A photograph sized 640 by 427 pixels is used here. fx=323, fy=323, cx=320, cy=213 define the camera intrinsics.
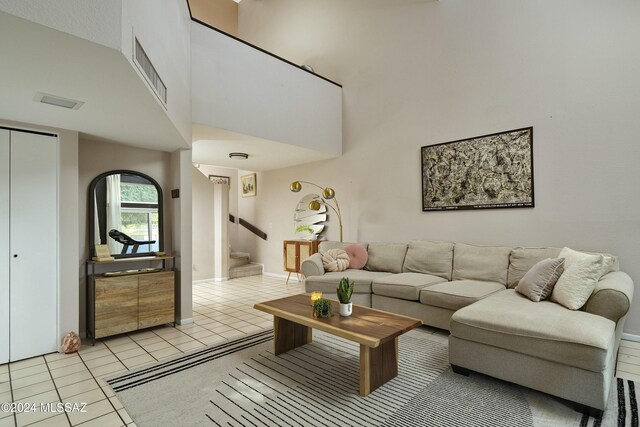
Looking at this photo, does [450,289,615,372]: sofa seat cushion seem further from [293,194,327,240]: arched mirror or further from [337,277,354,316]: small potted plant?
[293,194,327,240]: arched mirror

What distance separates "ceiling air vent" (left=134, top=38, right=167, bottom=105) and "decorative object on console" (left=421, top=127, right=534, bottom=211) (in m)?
3.47

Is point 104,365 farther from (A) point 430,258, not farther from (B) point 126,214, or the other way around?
(A) point 430,258


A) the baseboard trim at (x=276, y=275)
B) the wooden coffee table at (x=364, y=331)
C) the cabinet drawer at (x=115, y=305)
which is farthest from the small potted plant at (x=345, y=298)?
the baseboard trim at (x=276, y=275)

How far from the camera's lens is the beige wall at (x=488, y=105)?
3.28m

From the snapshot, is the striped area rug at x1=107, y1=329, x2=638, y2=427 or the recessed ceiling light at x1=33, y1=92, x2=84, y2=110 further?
the recessed ceiling light at x1=33, y1=92, x2=84, y2=110

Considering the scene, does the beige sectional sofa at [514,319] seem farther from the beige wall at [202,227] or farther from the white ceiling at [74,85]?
the beige wall at [202,227]

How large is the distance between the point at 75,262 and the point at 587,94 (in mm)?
5529

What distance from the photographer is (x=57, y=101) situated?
2.30 metres

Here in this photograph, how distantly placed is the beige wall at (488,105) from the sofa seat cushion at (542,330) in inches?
57.4

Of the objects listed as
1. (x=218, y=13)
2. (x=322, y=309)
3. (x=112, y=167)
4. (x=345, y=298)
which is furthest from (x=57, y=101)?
(x=218, y=13)

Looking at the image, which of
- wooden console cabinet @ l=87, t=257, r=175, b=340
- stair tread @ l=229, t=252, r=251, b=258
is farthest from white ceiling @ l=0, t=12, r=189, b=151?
stair tread @ l=229, t=252, r=251, b=258

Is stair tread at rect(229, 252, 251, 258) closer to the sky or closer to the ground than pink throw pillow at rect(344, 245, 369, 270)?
closer to the ground

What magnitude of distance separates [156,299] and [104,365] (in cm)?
90

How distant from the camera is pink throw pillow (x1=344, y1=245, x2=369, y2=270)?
473 centimetres
